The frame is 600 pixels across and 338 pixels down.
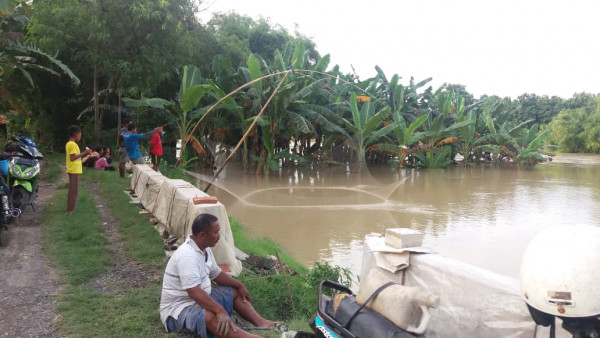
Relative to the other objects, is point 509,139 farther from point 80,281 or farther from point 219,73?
point 80,281

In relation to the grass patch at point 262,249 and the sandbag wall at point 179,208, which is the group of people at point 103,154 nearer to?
the sandbag wall at point 179,208

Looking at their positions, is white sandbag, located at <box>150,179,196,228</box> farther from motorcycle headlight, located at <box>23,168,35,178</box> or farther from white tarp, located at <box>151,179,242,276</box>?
motorcycle headlight, located at <box>23,168,35,178</box>

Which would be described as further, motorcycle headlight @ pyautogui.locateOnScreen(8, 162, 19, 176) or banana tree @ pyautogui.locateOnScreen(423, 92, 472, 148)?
banana tree @ pyautogui.locateOnScreen(423, 92, 472, 148)

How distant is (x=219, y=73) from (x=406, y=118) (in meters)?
9.24

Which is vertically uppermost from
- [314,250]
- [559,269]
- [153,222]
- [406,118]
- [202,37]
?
[202,37]

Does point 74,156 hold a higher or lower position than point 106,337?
higher

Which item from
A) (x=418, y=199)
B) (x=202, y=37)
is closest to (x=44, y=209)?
(x=418, y=199)

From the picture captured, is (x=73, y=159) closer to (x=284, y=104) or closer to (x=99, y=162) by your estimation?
(x=99, y=162)

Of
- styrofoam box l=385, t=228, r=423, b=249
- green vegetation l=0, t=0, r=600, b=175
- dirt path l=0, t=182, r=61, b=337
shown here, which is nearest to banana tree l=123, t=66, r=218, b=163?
green vegetation l=0, t=0, r=600, b=175

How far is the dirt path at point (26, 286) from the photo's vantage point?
3.38 m

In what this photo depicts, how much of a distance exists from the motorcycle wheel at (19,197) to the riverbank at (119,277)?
0.37 metres

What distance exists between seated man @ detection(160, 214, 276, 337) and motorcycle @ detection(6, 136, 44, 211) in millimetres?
3686

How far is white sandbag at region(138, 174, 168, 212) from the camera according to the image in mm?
6425

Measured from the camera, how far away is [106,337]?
3209mm
